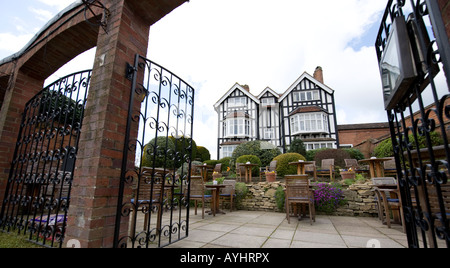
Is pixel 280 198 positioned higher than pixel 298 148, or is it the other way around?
pixel 298 148

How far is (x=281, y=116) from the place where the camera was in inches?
805

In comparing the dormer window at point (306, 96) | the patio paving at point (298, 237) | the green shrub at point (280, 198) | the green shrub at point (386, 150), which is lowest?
the patio paving at point (298, 237)

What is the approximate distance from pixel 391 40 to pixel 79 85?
3644 millimetres

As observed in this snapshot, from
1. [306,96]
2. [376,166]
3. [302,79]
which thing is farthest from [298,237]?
[302,79]

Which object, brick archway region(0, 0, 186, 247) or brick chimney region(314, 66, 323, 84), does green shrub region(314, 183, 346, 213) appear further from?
brick chimney region(314, 66, 323, 84)

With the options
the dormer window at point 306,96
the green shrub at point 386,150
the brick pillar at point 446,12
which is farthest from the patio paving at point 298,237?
the dormer window at point 306,96

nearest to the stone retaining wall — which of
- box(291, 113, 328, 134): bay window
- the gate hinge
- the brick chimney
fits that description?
the gate hinge

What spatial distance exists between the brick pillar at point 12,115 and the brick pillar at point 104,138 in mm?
2729

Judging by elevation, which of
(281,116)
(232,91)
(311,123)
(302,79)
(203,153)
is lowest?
(203,153)

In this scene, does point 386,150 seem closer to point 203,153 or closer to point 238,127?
point 238,127

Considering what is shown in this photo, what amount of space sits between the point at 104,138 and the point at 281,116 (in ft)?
64.9

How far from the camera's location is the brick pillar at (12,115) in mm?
3562

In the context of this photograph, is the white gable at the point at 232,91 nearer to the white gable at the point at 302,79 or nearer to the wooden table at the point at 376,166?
the white gable at the point at 302,79
